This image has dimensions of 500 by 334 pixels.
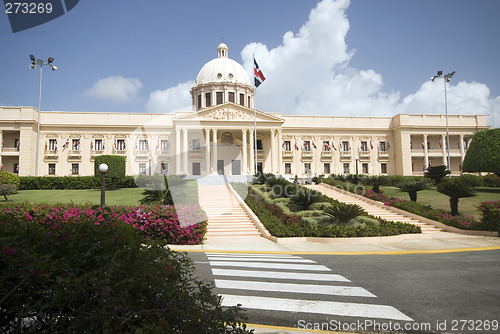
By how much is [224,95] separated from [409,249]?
161ft

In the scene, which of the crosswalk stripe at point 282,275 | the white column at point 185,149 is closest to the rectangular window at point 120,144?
the white column at point 185,149

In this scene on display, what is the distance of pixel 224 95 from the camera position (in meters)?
57.1

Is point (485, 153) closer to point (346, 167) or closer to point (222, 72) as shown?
point (346, 167)

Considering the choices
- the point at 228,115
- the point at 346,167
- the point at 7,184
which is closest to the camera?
the point at 7,184

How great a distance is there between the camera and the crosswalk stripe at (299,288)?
5.71m

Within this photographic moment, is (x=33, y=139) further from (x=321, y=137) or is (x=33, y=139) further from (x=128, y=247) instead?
(x=128, y=247)

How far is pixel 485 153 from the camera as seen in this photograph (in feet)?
108

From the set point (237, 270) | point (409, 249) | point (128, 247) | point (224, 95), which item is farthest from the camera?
point (224, 95)

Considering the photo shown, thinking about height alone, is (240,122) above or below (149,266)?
above

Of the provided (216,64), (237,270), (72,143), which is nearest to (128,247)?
(237,270)

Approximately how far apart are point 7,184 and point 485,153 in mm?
44816

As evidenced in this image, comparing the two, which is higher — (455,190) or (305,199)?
(455,190)

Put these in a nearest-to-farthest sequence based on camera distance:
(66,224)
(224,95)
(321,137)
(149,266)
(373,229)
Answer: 1. (149,266)
2. (66,224)
3. (373,229)
4. (321,137)
5. (224,95)

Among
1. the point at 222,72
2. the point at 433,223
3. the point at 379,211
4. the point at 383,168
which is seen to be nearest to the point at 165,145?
the point at 222,72
